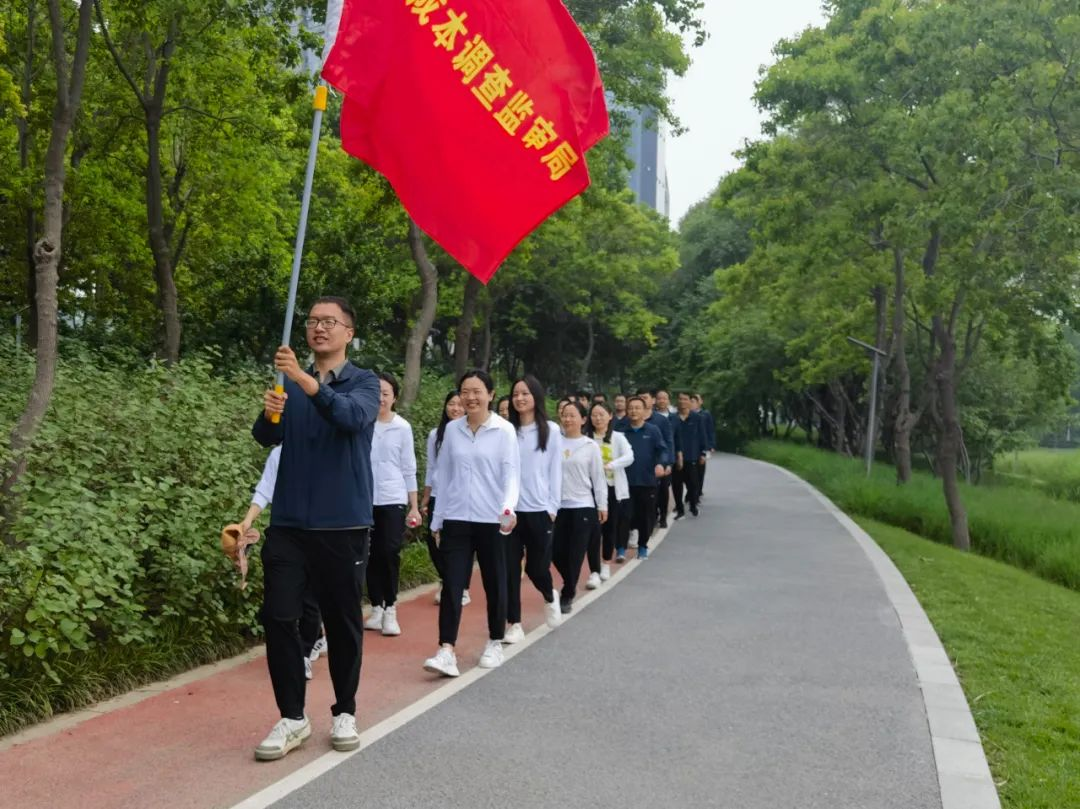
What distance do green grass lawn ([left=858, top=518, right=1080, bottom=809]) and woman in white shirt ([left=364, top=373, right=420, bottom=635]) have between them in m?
3.77

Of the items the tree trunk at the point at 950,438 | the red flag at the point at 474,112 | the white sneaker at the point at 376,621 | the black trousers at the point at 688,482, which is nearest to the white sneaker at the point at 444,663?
the white sneaker at the point at 376,621

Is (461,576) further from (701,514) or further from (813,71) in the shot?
(813,71)

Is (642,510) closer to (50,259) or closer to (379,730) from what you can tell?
(50,259)

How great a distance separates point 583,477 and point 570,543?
558 millimetres

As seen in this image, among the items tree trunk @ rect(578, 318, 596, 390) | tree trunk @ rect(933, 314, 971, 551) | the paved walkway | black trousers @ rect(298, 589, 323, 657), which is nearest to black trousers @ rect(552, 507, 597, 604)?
the paved walkway

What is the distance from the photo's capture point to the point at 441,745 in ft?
17.5

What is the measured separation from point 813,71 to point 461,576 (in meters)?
15.4

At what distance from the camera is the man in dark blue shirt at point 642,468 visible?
12906 millimetres

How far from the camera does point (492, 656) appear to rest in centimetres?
712

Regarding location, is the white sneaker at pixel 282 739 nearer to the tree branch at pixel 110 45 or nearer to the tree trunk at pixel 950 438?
the tree branch at pixel 110 45

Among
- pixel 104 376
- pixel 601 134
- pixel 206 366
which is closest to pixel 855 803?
pixel 601 134

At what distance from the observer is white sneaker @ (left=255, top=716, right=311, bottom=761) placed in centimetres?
498

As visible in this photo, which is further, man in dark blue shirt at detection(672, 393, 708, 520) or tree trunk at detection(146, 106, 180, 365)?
man in dark blue shirt at detection(672, 393, 708, 520)

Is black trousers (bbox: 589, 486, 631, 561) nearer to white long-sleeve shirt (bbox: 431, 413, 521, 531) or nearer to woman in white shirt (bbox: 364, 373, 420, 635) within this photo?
woman in white shirt (bbox: 364, 373, 420, 635)
